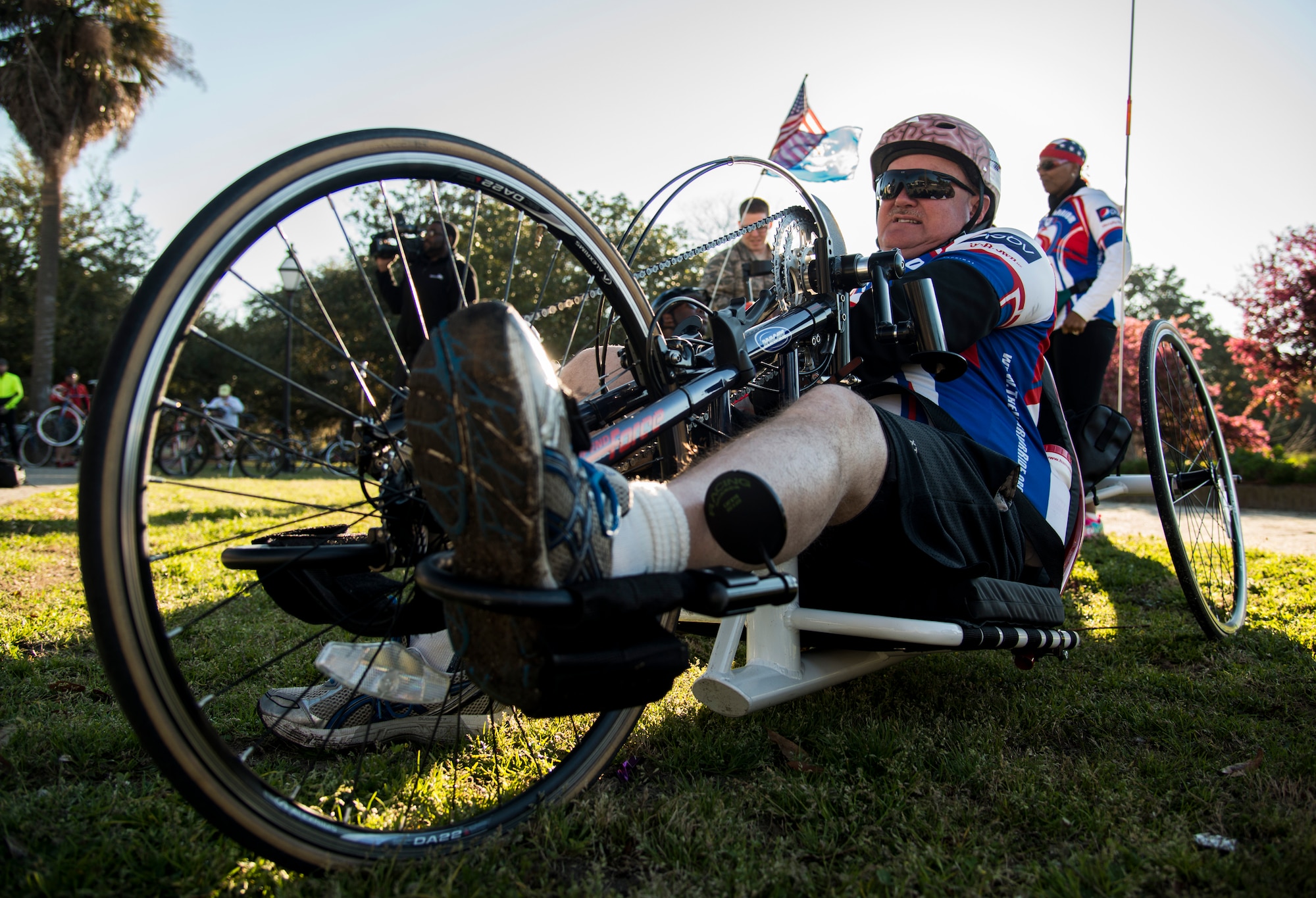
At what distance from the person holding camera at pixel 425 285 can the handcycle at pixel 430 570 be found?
4.9 inches

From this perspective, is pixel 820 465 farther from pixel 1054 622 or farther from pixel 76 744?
pixel 76 744

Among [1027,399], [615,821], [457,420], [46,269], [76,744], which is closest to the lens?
[457,420]

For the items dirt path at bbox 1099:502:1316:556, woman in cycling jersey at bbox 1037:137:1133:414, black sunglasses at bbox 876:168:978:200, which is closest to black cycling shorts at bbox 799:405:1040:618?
black sunglasses at bbox 876:168:978:200

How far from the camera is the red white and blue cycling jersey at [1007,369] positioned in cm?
177

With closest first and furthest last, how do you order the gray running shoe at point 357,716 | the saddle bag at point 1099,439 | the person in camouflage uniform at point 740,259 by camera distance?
the gray running shoe at point 357,716 < the saddle bag at point 1099,439 < the person in camouflage uniform at point 740,259

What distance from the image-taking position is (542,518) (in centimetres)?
95

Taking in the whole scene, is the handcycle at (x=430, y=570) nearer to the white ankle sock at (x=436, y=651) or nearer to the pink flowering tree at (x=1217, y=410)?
the white ankle sock at (x=436, y=651)

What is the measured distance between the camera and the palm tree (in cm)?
1541

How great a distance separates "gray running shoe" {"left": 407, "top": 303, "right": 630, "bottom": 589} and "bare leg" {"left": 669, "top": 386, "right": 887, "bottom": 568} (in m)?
0.22

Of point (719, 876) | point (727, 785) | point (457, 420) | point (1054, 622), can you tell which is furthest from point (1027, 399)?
point (457, 420)

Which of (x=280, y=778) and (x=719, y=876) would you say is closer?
(x=719, y=876)

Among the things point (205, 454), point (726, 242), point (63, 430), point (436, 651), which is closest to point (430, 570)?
point (436, 651)

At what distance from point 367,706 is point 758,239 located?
13.6ft

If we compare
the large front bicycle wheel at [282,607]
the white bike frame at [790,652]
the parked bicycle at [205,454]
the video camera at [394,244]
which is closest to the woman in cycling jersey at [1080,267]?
the white bike frame at [790,652]
